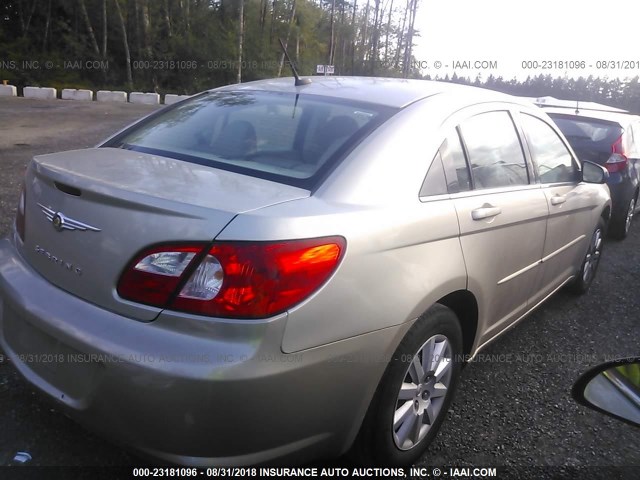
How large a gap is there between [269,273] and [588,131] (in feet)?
20.5

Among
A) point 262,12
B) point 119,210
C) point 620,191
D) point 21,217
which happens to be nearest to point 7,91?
point 620,191

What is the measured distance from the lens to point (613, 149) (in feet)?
21.6

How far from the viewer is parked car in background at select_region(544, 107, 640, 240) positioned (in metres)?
6.58

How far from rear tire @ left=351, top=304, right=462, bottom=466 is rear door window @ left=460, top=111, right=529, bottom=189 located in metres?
0.79

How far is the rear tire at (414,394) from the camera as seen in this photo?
2.20 m

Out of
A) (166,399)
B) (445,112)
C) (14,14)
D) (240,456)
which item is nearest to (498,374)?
(445,112)

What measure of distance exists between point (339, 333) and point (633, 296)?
13.3ft

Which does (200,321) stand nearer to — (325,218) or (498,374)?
(325,218)

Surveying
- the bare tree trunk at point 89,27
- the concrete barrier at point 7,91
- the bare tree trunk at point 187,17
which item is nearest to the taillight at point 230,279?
the concrete barrier at point 7,91

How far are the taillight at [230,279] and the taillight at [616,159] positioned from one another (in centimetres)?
585

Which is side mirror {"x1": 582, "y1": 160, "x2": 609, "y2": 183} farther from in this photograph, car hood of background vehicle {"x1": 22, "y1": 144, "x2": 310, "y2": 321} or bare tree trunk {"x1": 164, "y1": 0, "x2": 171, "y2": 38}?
bare tree trunk {"x1": 164, "y1": 0, "x2": 171, "y2": 38}

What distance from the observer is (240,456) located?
5.99ft

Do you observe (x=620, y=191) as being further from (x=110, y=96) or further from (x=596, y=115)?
(x=110, y=96)

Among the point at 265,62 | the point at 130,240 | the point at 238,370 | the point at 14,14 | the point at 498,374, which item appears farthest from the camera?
the point at 265,62
